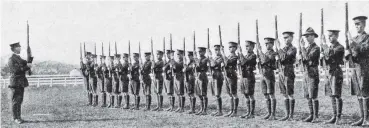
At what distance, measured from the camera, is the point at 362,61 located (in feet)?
27.5

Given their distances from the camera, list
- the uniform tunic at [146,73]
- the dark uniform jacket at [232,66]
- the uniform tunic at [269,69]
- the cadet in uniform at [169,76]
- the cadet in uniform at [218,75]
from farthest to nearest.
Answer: the uniform tunic at [146,73]
the cadet in uniform at [169,76]
the cadet in uniform at [218,75]
the dark uniform jacket at [232,66]
the uniform tunic at [269,69]

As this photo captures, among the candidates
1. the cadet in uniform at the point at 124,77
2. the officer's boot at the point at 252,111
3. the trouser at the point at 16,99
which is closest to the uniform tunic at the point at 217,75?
the officer's boot at the point at 252,111

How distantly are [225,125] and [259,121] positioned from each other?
101 centimetres

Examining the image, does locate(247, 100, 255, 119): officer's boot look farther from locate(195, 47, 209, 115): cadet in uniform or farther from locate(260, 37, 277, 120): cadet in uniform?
locate(195, 47, 209, 115): cadet in uniform

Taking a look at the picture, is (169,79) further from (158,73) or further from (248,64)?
(248,64)

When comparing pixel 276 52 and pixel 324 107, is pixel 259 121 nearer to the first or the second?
pixel 276 52

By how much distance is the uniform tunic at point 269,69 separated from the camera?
10352mm

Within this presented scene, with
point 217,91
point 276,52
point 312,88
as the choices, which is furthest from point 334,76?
point 217,91

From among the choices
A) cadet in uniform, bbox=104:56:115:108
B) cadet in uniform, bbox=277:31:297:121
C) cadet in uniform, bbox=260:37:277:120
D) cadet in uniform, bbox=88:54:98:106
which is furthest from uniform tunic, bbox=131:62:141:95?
cadet in uniform, bbox=277:31:297:121

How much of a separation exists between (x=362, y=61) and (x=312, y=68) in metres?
1.25

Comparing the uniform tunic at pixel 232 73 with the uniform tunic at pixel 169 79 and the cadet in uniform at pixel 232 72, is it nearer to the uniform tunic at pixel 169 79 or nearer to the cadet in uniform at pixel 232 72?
the cadet in uniform at pixel 232 72

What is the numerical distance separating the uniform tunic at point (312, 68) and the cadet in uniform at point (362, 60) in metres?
1.01

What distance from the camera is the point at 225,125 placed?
31.2ft

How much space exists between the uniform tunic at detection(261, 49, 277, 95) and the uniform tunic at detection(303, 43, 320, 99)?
0.99 meters
